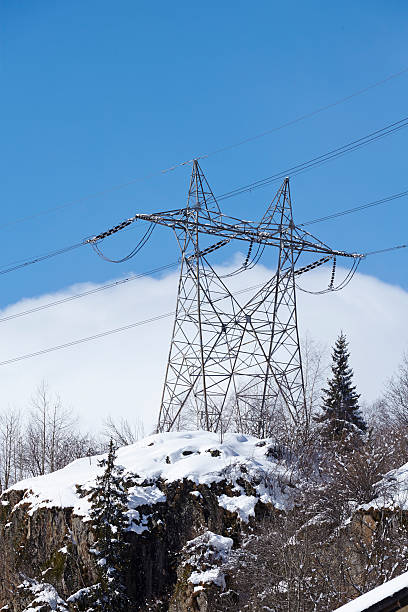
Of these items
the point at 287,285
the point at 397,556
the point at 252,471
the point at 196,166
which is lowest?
the point at 397,556

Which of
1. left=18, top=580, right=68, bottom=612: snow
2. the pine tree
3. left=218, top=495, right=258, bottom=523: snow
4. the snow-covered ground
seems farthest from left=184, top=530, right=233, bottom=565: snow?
left=18, top=580, right=68, bottom=612: snow

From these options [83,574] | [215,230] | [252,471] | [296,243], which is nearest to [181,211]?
[215,230]

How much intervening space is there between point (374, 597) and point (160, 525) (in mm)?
12826

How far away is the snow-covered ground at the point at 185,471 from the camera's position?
677 inches

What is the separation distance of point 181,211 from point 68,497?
9167 millimetres

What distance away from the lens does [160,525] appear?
1686 centimetres

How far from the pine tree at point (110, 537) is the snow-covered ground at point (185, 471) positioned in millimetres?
474

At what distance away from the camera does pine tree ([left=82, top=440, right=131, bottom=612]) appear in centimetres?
1553

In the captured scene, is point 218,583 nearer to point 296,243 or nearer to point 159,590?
point 159,590

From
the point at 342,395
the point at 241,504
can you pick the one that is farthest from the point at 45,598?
the point at 342,395

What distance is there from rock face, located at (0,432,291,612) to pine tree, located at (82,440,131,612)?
324mm

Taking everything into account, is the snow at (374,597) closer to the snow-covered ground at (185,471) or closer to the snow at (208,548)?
the snow at (208,548)

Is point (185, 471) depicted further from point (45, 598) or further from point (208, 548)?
point (45, 598)

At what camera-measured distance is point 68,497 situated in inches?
710
